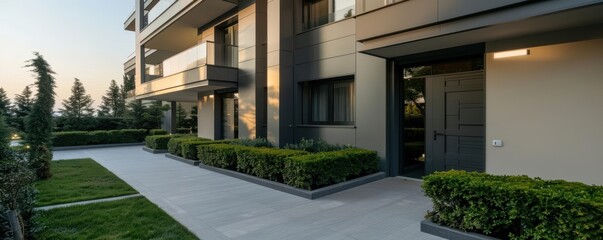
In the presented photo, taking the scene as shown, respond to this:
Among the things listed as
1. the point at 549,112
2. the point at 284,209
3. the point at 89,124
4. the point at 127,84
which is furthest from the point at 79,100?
the point at 549,112

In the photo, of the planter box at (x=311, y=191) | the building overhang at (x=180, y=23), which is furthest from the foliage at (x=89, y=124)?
the planter box at (x=311, y=191)

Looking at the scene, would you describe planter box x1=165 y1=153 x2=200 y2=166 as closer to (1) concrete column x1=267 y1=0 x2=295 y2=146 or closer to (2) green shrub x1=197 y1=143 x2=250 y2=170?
(2) green shrub x1=197 y1=143 x2=250 y2=170

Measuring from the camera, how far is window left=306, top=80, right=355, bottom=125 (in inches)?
354

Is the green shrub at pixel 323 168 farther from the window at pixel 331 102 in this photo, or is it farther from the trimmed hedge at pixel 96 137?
the trimmed hedge at pixel 96 137

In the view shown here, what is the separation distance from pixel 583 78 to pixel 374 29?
3566mm

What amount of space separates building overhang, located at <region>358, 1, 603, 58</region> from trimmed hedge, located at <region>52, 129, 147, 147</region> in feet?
56.9

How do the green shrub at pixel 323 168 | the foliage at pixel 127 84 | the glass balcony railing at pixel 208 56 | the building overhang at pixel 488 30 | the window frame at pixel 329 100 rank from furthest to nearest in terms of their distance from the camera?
the foliage at pixel 127 84 < the glass balcony railing at pixel 208 56 < the window frame at pixel 329 100 < the green shrub at pixel 323 168 < the building overhang at pixel 488 30

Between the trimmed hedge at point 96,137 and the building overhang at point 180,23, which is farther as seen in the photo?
the trimmed hedge at point 96,137

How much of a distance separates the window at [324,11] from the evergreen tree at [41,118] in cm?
761

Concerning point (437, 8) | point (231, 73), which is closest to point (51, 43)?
point (231, 73)

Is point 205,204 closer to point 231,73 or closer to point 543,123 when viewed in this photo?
point 543,123

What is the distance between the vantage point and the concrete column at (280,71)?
9.80 meters

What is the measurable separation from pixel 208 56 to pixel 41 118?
547cm

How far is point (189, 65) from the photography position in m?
12.5
